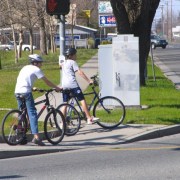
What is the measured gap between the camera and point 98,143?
38.3 ft

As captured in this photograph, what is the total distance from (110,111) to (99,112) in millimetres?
307

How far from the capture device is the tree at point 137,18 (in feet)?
65.4

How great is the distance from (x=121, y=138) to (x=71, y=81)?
1.63m

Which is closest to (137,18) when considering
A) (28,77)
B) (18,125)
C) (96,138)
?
(96,138)

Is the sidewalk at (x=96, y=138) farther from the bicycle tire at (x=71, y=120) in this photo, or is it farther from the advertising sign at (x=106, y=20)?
the advertising sign at (x=106, y=20)

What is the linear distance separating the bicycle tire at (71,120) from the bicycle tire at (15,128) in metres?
1.36

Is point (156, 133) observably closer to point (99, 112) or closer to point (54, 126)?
point (99, 112)

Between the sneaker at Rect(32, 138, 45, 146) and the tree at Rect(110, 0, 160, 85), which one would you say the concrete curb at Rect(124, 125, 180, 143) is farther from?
the tree at Rect(110, 0, 160, 85)

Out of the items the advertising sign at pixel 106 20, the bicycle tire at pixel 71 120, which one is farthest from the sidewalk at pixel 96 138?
the advertising sign at pixel 106 20

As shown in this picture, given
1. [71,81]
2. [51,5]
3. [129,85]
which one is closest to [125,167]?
[71,81]

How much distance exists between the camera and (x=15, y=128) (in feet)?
36.6

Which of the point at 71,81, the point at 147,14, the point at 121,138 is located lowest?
the point at 121,138

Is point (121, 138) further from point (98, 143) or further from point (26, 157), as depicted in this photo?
point (26, 157)

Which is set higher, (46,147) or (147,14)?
(147,14)
